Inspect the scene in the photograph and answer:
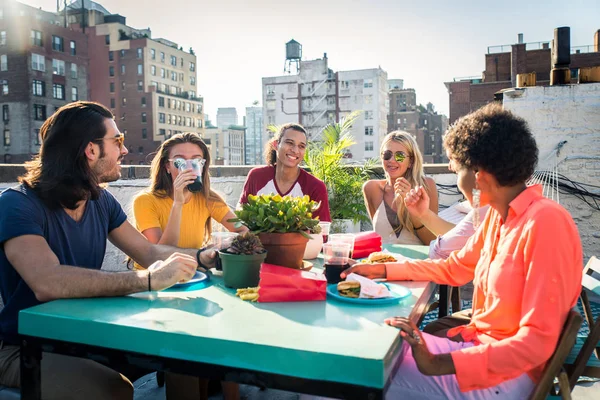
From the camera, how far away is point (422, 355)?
1.31m

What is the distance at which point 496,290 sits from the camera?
4.89ft

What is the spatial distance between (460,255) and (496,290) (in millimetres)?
554

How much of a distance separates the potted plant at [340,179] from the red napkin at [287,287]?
460 centimetres

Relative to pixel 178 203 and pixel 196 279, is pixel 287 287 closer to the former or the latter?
pixel 196 279

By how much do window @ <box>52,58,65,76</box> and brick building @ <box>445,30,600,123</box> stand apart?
131 feet

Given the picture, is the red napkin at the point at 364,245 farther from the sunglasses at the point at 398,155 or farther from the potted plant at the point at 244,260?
the sunglasses at the point at 398,155

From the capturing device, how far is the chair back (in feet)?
4.23

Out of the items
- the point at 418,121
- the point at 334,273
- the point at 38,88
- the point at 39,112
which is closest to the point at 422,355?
the point at 334,273

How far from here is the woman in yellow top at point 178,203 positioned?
8.82 ft

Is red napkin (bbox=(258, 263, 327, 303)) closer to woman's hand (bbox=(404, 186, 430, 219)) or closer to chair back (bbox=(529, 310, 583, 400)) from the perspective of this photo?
chair back (bbox=(529, 310, 583, 400))

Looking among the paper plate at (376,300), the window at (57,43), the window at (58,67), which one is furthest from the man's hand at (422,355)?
the window at (57,43)

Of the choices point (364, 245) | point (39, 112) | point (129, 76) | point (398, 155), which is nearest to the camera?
point (364, 245)

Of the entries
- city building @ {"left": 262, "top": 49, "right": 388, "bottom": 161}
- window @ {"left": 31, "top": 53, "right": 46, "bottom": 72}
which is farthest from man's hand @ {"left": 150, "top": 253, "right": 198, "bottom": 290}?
city building @ {"left": 262, "top": 49, "right": 388, "bottom": 161}

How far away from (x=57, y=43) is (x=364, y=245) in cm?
6046
